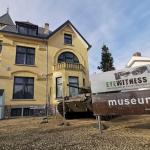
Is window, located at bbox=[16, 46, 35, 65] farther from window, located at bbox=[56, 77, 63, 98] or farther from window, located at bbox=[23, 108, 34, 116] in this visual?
window, located at bbox=[23, 108, 34, 116]

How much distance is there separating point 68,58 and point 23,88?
7000 mm

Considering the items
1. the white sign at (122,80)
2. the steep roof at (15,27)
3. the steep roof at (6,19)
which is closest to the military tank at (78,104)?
the white sign at (122,80)

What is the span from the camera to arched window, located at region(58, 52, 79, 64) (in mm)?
24391

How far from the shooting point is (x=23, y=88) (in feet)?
68.5

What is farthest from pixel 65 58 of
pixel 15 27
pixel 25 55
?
pixel 15 27

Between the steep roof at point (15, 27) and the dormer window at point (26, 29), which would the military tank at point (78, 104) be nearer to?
the steep roof at point (15, 27)

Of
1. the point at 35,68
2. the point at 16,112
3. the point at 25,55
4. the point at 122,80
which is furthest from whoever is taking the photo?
the point at 35,68

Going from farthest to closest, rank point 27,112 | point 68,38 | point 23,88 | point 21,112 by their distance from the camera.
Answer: point 68,38 < point 23,88 < point 27,112 < point 21,112

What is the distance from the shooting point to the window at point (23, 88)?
20489 millimetres

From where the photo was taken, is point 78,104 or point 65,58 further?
point 65,58

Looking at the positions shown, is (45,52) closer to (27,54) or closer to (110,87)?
(27,54)

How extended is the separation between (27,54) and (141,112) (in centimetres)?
1702

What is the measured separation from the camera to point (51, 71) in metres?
23.1

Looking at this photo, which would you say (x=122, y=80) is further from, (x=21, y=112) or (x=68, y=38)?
(x=68, y=38)
